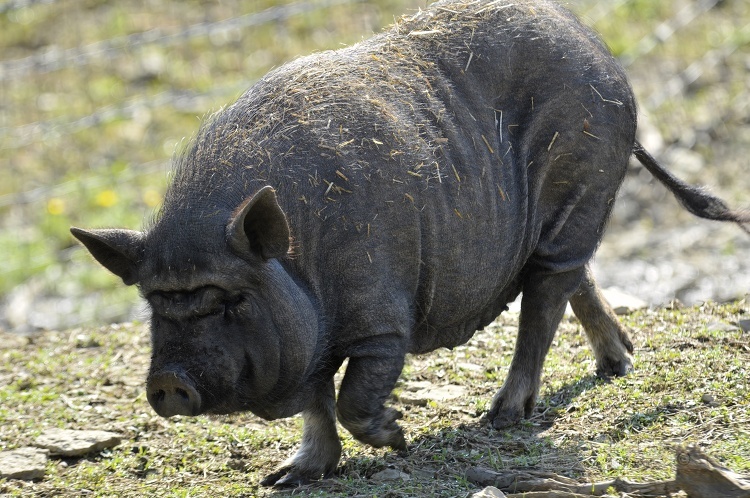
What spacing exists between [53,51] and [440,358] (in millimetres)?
9348

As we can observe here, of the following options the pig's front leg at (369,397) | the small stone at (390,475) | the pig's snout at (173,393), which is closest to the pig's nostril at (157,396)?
the pig's snout at (173,393)

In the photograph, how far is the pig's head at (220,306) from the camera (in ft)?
15.5

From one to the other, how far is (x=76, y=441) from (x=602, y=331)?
2863 mm

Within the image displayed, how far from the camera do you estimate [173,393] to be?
4.72 m

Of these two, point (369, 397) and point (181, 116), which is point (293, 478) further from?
point (181, 116)

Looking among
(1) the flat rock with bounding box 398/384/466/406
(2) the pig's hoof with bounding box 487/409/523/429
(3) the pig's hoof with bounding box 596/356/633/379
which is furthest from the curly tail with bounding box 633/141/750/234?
(2) the pig's hoof with bounding box 487/409/523/429

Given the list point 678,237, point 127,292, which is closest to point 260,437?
point 127,292

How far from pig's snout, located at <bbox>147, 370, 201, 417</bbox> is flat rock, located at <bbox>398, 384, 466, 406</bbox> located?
1.84 meters

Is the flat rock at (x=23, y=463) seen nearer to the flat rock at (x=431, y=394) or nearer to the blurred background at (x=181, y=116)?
the flat rock at (x=431, y=394)

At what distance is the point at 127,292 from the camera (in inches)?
444

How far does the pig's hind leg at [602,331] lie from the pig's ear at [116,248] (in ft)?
8.60

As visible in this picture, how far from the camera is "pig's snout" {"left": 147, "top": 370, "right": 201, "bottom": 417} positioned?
15.4ft

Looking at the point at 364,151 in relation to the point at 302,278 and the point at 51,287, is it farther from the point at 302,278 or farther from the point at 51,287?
the point at 51,287

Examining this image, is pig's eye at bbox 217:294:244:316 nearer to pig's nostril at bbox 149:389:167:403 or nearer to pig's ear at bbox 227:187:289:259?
pig's ear at bbox 227:187:289:259
